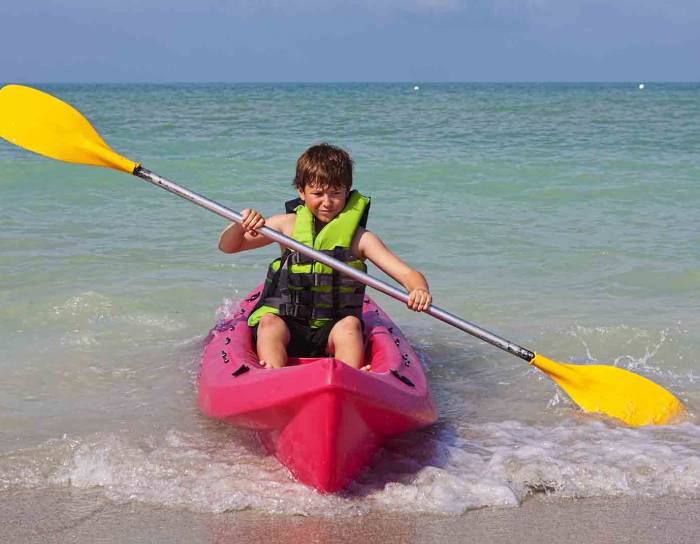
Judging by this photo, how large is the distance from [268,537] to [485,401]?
1.54 metres

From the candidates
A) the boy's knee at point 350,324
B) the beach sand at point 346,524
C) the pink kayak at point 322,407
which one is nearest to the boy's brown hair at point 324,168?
the boy's knee at point 350,324

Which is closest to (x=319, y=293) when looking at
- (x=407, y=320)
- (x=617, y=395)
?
(x=617, y=395)

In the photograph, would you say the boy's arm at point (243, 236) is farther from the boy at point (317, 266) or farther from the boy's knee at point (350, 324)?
the boy's knee at point (350, 324)

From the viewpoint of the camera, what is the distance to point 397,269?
3436 millimetres

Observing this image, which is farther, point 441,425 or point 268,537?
point 441,425

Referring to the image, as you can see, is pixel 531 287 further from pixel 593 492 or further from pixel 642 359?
pixel 593 492

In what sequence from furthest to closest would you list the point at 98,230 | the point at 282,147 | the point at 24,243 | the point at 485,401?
the point at 282,147, the point at 98,230, the point at 24,243, the point at 485,401

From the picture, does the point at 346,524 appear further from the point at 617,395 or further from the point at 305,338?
the point at 617,395

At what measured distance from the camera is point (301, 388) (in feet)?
8.95

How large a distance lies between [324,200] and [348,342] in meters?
0.52

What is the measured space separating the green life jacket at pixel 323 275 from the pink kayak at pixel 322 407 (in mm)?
226

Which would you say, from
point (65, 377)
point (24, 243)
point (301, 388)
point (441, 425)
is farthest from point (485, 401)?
point (24, 243)

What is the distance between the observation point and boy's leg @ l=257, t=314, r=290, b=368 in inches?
132

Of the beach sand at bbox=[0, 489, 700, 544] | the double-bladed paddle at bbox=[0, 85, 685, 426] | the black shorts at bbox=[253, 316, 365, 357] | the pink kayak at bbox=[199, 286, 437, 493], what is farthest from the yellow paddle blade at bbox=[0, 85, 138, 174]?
the beach sand at bbox=[0, 489, 700, 544]
